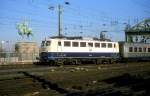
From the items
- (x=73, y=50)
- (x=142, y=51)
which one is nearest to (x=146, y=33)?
(x=142, y=51)

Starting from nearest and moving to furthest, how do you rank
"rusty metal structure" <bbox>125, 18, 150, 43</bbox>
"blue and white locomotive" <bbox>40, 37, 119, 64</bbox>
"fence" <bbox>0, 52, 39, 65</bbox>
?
"blue and white locomotive" <bbox>40, 37, 119, 64</bbox>, "fence" <bbox>0, 52, 39, 65</bbox>, "rusty metal structure" <bbox>125, 18, 150, 43</bbox>

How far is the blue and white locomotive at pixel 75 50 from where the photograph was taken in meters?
37.2

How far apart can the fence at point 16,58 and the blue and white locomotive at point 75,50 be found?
8.26 metres

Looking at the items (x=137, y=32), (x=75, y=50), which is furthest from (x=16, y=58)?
(x=137, y=32)

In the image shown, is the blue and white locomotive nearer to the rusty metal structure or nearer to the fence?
the fence

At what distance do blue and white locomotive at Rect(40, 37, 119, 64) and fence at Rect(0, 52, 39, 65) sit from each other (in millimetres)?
8264

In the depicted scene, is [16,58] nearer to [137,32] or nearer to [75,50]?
[75,50]

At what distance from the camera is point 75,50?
39.0 metres

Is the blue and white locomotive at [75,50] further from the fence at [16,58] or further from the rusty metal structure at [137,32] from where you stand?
the rusty metal structure at [137,32]

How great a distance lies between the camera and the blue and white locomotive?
3722cm

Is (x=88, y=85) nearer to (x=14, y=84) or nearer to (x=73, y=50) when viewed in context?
(x=14, y=84)

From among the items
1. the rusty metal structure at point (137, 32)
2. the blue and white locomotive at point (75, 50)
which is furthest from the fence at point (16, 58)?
the rusty metal structure at point (137, 32)

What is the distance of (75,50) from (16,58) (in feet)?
38.0

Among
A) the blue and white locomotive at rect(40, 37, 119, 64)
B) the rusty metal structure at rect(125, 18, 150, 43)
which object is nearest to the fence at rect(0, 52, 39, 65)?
the blue and white locomotive at rect(40, 37, 119, 64)
